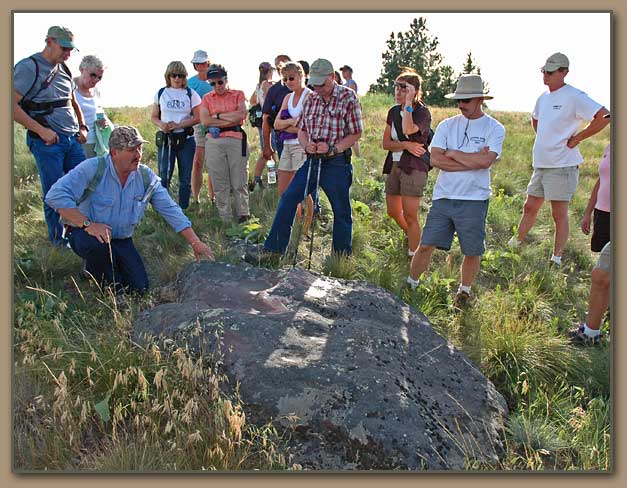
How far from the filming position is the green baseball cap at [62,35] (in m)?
4.41

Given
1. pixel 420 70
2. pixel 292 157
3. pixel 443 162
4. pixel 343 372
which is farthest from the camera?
pixel 420 70

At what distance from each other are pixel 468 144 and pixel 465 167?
8.2 inches

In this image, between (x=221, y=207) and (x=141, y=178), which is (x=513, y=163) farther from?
(x=141, y=178)

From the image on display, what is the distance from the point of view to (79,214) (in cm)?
470

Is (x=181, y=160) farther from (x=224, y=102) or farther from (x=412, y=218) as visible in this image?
(x=412, y=218)

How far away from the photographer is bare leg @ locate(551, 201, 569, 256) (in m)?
6.54

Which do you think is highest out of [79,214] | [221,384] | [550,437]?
[79,214]

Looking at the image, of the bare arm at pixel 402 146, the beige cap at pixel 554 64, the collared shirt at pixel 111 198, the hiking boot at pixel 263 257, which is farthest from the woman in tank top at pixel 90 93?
the beige cap at pixel 554 64

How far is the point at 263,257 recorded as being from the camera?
5789mm

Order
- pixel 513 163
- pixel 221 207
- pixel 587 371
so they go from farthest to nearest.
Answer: pixel 513 163, pixel 221 207, pixel 587 371

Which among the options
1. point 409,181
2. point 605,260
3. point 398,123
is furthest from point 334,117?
point 605,260

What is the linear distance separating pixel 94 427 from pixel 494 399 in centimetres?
242

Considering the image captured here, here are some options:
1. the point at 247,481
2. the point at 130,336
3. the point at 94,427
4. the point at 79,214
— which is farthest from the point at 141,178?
the point at 247,481

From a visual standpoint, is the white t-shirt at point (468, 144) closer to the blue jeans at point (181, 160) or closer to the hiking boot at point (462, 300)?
the hiking boot at point (462, 300)
